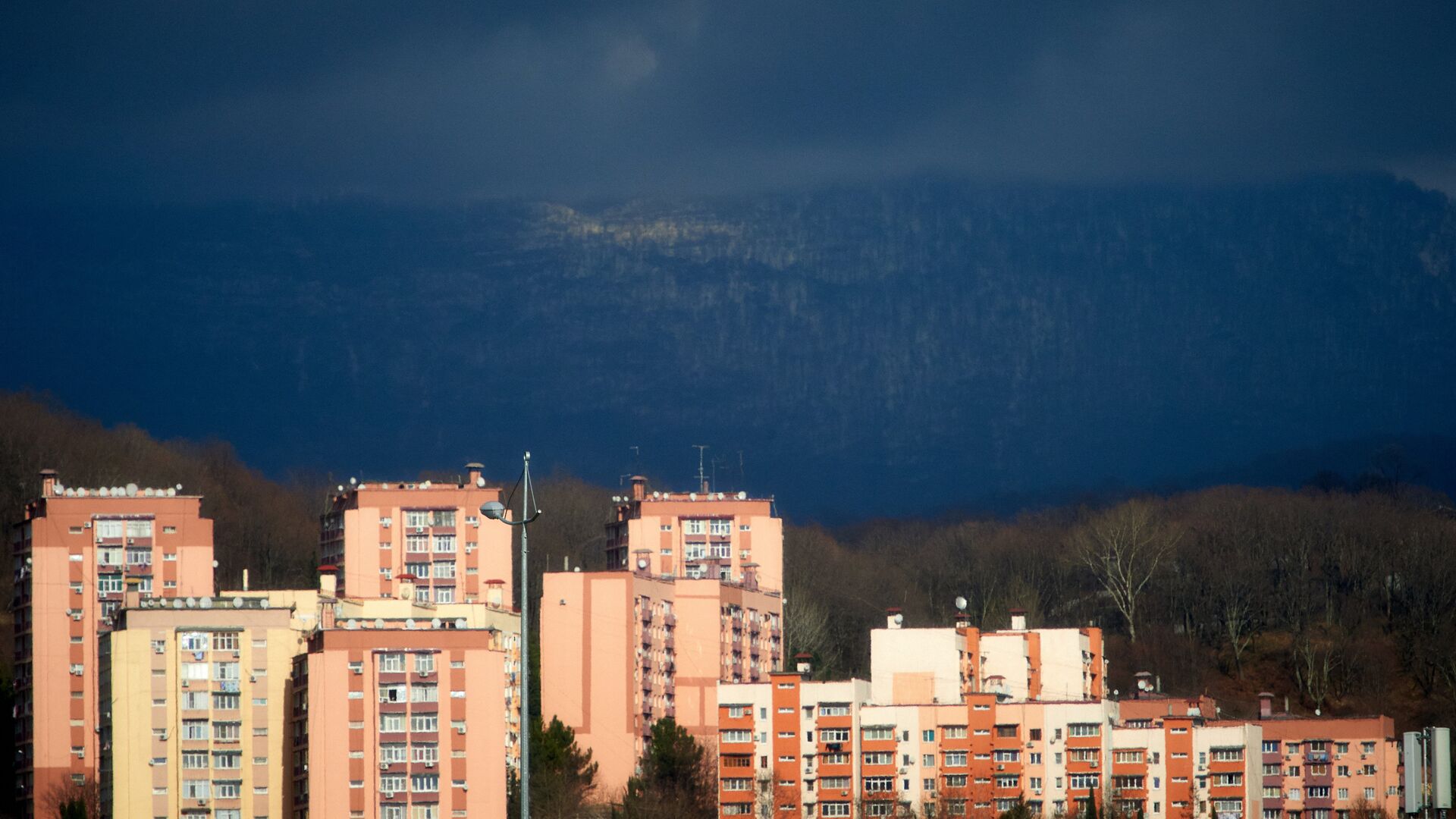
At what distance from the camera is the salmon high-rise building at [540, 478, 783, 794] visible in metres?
92.5

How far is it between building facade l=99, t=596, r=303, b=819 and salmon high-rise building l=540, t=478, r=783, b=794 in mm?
14630

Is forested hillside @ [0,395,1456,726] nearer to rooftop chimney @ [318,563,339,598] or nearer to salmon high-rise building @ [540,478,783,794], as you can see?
salmon high-rise building @ [540,478,783,794]

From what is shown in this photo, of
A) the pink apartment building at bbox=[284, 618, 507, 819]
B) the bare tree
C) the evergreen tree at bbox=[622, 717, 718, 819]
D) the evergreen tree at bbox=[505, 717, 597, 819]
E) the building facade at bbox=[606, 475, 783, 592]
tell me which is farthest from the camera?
the bare tree

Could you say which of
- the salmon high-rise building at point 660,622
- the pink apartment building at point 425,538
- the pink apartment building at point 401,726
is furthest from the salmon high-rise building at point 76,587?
the pink apartment building at point 401,726

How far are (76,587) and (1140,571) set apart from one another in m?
59.6

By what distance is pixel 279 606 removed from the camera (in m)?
80.2

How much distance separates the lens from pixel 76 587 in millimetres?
95438

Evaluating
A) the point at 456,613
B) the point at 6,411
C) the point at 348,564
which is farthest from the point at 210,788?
the point at 6,411

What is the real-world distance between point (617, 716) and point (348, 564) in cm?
1774

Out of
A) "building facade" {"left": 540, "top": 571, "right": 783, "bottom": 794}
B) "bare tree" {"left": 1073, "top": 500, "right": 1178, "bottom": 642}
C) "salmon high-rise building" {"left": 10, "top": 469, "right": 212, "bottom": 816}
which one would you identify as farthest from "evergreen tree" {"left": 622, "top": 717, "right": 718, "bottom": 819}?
"bare tree" {"left": 1073, "top": 500, "right": 1178, "bottom": 642}

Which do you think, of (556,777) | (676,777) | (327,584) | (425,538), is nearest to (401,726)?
(556,777)

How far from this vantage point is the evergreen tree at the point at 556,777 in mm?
79000

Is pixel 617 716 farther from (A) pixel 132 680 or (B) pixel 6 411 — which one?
(B) pixel 6 411

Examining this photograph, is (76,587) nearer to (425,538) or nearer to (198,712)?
(425,538)
